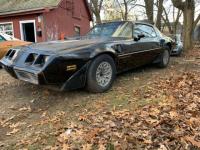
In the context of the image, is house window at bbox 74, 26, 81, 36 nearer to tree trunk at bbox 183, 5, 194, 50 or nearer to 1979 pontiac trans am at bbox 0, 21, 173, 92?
tree trunk at bbox 183, 5, 194, 50

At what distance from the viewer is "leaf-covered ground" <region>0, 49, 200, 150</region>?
13.4ft

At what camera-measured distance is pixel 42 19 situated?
17562 millimetres

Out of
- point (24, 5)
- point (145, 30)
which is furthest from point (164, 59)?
point (24, 5)

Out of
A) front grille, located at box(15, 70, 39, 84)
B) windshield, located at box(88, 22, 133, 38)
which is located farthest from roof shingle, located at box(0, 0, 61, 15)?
front grille, located at box(15, 70, 39, 84)

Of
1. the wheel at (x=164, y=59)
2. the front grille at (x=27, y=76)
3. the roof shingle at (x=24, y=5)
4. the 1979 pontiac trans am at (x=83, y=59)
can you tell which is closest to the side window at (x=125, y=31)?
the 1979 pontiac trans am at (x=83, y=59)

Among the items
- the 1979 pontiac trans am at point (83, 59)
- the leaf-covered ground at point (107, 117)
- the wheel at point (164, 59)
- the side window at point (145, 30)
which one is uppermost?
the side window at point (145, 30)

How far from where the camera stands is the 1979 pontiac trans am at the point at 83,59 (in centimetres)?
522

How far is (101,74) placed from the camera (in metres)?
5.98

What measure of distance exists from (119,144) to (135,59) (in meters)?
3.41

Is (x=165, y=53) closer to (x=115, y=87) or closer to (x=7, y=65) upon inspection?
(x=115, y=87)

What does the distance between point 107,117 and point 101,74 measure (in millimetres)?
1360

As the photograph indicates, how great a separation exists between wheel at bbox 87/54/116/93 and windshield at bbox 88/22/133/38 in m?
1.10

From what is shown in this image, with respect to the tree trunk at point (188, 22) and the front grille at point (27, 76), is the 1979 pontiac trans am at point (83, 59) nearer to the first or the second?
Answer: the front grille at point (27, 76)

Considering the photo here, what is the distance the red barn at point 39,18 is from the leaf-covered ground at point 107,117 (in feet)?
36.8
